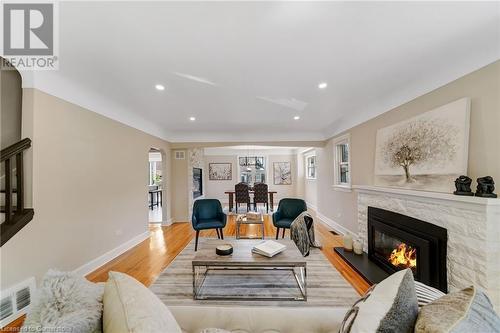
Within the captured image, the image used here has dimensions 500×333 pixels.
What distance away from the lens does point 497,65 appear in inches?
67.6

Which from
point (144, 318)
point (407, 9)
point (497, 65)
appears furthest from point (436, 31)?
point (144, 318)

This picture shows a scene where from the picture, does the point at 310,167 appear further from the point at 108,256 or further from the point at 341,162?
the point at 108,256

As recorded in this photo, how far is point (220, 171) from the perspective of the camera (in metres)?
8.62

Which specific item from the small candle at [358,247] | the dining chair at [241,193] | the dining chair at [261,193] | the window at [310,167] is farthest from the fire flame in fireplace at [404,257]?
the window at [310,167]

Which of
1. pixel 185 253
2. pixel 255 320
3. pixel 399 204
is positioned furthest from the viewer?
pixel 185 253

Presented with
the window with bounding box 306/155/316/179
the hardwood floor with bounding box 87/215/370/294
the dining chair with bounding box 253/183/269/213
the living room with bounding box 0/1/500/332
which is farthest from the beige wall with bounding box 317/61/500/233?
the window with bounding box 306/155/316/179

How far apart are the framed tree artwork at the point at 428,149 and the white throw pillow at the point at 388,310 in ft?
5.64

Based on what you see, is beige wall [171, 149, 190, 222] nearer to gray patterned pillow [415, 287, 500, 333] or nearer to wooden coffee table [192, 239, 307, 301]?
wooden coffee table [192, 239, 307, 301]

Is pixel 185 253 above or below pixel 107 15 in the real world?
below

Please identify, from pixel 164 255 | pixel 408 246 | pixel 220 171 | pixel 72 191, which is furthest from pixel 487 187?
pixel 220 171

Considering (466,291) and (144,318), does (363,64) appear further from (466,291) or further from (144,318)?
(144,318)

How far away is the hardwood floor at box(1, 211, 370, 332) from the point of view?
2627 millimetres

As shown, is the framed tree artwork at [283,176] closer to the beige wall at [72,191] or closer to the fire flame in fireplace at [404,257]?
the beige wall at [72,191]

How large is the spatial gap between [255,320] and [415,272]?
211 cm
